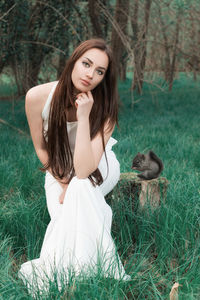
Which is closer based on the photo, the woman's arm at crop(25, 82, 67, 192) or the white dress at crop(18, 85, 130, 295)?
the white dress at crop(18, 85, 130, 295)

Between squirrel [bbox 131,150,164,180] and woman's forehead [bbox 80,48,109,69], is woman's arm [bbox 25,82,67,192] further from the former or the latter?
squirrel [bbox 131,150,164,180]

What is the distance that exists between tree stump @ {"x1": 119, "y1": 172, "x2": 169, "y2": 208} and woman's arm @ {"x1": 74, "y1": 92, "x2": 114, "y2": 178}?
0.52 metres

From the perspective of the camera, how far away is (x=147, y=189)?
7.25 ft

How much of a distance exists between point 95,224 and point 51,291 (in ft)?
1.21

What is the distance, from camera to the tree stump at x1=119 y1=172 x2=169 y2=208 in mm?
2217

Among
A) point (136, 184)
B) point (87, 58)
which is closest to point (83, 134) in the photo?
point (87, 58)

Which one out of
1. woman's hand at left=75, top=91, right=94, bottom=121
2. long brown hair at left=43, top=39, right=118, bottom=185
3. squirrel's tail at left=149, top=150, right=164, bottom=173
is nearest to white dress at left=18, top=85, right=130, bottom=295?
long brown hair at left=43, top=39, right=118, bottom=185

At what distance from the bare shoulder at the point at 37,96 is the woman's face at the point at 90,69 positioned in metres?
0.28

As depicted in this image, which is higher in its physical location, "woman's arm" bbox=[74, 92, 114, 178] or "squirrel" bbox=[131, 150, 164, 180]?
"woman's arm" bbox=[74, 92, 114, 178]

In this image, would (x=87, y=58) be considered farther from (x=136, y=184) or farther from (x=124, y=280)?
(x=124, y=280)

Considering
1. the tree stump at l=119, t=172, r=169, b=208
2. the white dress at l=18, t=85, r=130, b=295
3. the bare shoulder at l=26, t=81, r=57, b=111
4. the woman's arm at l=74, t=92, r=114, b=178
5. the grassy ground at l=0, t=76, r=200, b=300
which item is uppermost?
the bare shoulder at l=26, t=81, r=57, b=111

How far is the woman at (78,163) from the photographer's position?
1.60 m

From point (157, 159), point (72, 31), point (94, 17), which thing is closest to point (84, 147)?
point (157, 159)

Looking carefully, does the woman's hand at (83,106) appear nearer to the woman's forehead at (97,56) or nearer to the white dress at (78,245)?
the woman's forehead at (97,56)
